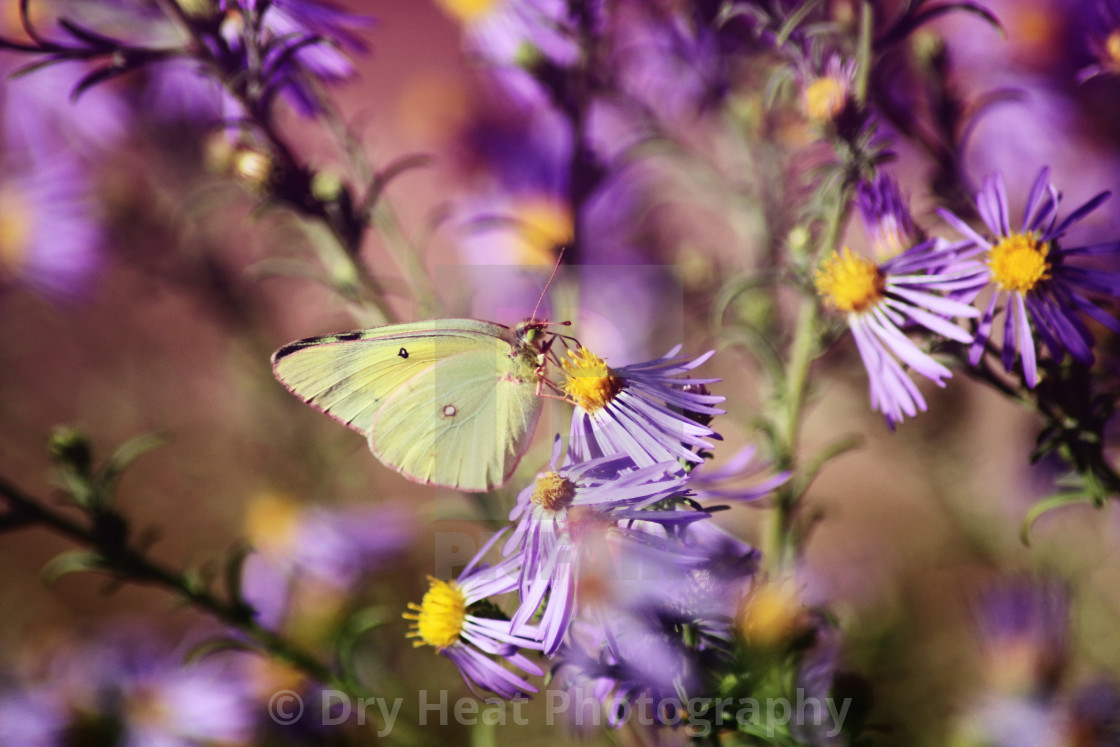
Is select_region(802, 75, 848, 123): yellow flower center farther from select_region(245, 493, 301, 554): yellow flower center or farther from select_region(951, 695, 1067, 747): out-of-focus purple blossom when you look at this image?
select_region(245, 493, 301, 554): yellow flower center

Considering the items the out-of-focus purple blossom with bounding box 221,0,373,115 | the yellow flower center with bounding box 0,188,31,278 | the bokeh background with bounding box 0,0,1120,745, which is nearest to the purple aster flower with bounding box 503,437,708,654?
the bokeh background with bounding box 0,0,1120,745

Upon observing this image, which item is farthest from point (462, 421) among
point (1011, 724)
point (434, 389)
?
point (1011, 724)

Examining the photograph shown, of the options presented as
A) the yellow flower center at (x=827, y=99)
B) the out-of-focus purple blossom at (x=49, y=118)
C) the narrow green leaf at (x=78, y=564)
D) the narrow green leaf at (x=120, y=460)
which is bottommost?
the narrow green leaf at (x=78, y=564)

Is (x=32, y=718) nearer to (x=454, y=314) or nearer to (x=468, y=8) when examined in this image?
(x=454, y=314)

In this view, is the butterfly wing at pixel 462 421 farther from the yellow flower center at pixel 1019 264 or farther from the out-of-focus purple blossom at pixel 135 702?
the out-of-focus purple blossom at pixel 135 702

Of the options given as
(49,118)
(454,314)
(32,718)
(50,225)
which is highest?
(49,118)

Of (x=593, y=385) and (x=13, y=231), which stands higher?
(x=13, y=231)

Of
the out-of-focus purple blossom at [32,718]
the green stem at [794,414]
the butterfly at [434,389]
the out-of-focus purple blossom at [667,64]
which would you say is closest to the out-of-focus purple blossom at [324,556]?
the out-of-focus purple blossom at [32,718]
